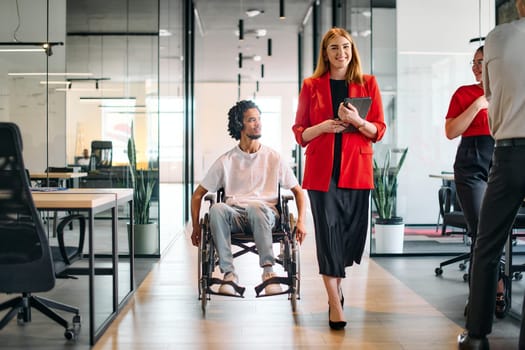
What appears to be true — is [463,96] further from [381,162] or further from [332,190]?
[381,162]

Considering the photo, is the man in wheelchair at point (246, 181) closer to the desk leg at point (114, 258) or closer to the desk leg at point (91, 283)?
the desk leg at point (114, 258)

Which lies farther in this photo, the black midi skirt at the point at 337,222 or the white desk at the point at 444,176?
the white desk at the point at 444,176

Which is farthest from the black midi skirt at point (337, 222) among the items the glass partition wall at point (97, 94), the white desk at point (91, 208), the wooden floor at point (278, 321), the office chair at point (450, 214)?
the office chair at point (450, 214)

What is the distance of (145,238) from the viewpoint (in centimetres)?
500

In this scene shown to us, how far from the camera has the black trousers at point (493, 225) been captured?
2.20 meters

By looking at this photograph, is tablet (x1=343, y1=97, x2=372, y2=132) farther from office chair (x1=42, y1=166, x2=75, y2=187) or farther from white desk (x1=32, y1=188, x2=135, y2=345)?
office chair (x1=42, y1=166, x2=75, y2=187)

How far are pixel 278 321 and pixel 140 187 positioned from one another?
2.36m

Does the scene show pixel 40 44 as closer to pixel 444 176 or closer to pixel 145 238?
pixel 145 238

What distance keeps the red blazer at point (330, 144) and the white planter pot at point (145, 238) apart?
2410 millimetres

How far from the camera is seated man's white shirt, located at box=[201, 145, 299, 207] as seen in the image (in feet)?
11.2

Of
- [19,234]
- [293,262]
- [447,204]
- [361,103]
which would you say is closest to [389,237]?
[447,204]

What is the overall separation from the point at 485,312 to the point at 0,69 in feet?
10.5

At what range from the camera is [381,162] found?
16.7 feet

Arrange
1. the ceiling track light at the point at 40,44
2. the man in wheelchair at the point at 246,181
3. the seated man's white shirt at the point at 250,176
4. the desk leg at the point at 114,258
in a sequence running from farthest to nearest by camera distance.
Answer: the ceiling track light at the point at 40,44
the seated man's white shirt at the point at 250,176
the man in wheelchair at the point at 246,181
the desk leg at the point at 114,258
